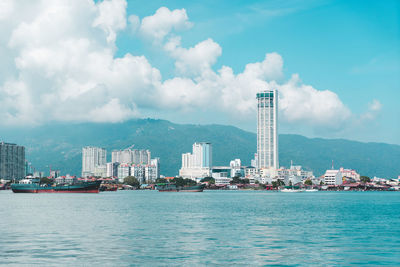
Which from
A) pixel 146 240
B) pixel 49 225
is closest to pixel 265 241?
pixel 146 240

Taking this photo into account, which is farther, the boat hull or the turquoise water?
the boat hull

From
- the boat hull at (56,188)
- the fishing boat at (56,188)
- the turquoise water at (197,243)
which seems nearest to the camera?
the turquoise water at (197,243)

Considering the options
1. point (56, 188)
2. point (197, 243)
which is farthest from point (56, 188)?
point (197, 243)

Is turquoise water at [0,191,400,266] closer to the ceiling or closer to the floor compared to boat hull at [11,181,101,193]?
closer to the ceiling

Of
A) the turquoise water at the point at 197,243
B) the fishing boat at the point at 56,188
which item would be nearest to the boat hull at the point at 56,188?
the fishing boat at the point at 56,188

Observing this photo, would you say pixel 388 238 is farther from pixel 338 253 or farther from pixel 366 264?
pixel 366 264

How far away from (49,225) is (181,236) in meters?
17.4

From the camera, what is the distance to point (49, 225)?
5238 centimetres

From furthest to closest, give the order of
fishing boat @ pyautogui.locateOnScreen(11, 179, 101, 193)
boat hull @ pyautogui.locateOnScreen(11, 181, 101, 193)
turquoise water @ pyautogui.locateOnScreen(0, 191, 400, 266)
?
fishing boat @ pyautogui.locateOnScreen(11, 179, 101, 193), boat hull @ pyautogui.locateOnScreen(11, 181, 101, 193), turquoise water @ pyautogui.locateOnScreen(0, 191, 400, 266)

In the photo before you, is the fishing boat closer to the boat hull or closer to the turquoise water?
the boat hull

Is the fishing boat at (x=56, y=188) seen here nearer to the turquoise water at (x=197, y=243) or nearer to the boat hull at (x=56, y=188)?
the boat hull at (x=56, y=188)

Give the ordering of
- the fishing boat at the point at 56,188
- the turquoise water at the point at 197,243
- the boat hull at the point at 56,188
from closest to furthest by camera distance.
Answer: the turquoise water at the point at 197,243
the boat hull at the point at 56,188
the fishing boat at the point at 56,188

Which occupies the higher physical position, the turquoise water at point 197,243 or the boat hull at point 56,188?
the turquoise water at point 197,243

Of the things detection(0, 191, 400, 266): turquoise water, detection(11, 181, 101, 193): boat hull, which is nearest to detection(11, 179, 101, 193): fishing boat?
detection(11, 181, 101, 193): boat hull
